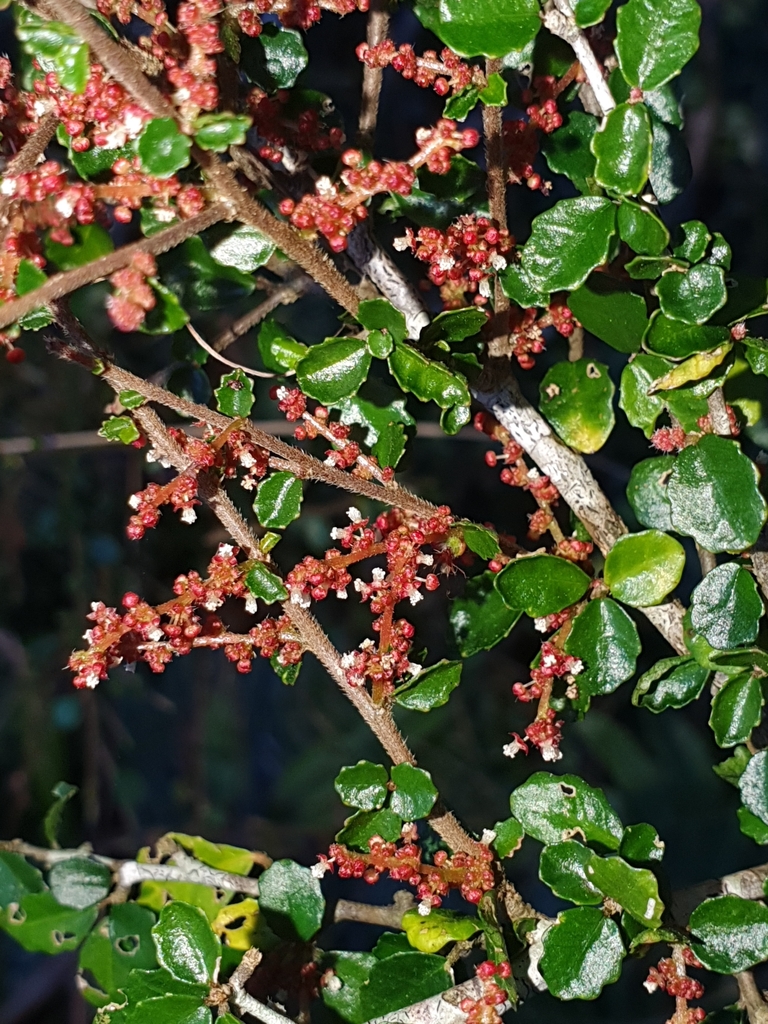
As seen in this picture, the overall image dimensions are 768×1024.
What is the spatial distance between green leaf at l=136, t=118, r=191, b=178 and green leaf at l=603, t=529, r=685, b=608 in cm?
51

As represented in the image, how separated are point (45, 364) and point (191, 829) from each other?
106 cm

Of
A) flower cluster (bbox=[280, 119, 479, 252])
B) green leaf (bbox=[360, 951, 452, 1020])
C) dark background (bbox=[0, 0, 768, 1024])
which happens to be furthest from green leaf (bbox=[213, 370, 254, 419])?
dark background (bbox=[0, 0, 768, 1024])

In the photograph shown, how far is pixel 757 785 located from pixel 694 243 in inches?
18.8

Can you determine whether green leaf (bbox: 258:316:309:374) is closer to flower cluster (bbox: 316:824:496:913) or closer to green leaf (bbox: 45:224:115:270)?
green leaf (bbox: 45:224:115:270)

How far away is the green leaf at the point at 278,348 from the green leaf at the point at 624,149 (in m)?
0.34

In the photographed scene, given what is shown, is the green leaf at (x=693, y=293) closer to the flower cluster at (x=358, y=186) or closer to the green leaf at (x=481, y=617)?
the flower cluster at (x=358, y=186)

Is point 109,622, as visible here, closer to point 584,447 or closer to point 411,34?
point 584,447

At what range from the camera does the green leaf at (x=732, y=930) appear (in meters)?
0.82

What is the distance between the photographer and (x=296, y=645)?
882mm

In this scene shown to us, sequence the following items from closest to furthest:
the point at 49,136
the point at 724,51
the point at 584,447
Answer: the point at 49,136
the point at 584,447
the point at 724,51

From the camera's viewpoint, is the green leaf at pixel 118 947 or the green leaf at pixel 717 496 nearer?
the green leaf at pixel 717 496

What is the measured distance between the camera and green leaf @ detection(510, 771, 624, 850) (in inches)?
34.2

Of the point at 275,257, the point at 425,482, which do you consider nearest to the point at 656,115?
the point at 275,257

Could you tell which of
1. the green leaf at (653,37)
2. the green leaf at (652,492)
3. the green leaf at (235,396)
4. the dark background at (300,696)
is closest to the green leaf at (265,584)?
the green leaf at (235,396)
